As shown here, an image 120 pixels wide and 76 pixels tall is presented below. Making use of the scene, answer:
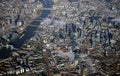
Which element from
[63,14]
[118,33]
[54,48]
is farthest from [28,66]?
[63,14]

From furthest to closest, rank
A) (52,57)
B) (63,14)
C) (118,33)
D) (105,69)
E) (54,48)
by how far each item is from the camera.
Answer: (63,14)
(118,33)
(54,48)
(52,57)
(105,69)

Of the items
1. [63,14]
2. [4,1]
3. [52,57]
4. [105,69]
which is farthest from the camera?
[4,1]

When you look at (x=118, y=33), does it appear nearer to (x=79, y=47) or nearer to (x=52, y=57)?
(x=79, y=47)

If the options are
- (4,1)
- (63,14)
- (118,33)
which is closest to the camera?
(118,33)

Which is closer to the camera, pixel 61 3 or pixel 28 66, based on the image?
pixel 28 66

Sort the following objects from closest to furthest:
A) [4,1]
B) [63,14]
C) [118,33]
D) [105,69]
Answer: [105,69] → [118,33] → [63,14] → [4,1]

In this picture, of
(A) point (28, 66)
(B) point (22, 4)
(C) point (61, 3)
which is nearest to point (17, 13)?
(B) point (22, 4)

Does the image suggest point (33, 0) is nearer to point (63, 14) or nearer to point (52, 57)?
point (63, 14)

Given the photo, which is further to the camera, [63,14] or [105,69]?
[63,14]
